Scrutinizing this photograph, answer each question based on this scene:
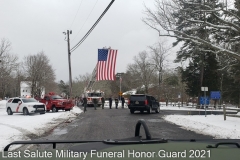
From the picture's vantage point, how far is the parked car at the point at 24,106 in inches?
1133

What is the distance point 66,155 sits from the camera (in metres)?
2.68

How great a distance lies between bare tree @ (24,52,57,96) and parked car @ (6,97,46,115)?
133 feet

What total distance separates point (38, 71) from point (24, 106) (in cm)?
4259

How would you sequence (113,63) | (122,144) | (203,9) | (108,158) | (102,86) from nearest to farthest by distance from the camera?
(108,158) → (122,144) → (203,9) → (113,63) → (102,86)

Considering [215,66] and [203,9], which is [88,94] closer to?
[215,66]

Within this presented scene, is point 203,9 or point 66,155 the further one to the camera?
point 203,9

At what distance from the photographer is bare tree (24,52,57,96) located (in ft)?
231

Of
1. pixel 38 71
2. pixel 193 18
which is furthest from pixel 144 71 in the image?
pixel 193 18

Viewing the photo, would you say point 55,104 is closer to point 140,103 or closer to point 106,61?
point 140,103

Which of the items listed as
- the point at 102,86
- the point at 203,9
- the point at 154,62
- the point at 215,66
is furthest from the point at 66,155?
the point at 102,86

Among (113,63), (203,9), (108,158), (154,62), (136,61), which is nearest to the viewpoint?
(108,158)

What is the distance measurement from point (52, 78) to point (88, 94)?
2224 centimetres

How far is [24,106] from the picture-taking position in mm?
28969

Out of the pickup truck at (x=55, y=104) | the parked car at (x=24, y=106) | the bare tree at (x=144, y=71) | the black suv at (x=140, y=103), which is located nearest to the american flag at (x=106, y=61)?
the black suv at (x=140, y=103)
